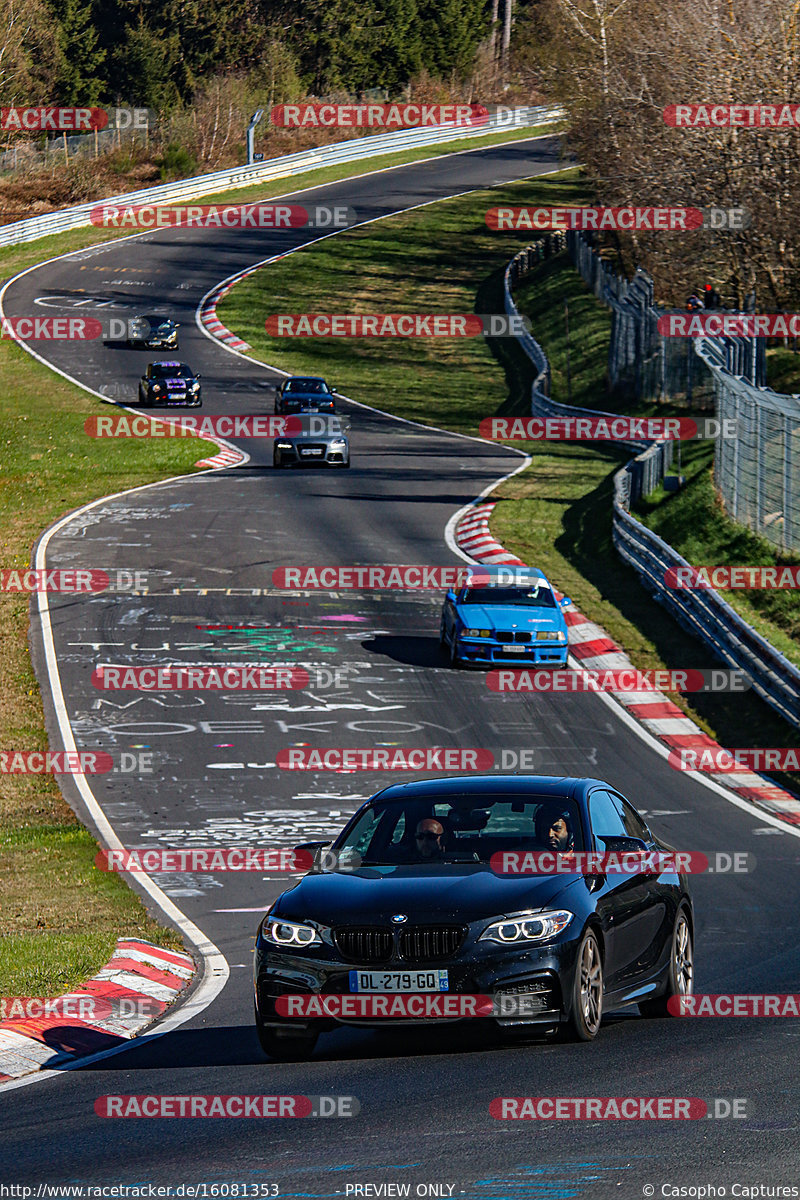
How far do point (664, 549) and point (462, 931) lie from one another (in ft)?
66.8

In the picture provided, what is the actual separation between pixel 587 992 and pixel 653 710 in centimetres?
1410

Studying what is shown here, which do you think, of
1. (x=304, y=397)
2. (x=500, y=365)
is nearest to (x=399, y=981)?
(x=304, y=397)

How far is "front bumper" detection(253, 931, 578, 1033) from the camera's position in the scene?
8.09 m

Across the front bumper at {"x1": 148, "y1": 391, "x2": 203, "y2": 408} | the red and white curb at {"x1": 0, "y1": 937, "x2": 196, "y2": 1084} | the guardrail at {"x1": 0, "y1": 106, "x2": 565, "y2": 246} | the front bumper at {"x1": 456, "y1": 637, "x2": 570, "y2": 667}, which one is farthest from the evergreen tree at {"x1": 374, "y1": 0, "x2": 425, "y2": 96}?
the red and white curb at {"x1": 0, "y1": 937, "x2": 196, "y2": 1084}

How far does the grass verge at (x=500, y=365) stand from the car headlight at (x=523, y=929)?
11.7m

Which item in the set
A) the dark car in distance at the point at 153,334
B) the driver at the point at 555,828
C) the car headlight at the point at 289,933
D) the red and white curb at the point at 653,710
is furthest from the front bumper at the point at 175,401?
the car headlight at the point at 289,933

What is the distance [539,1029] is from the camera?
8172 mm

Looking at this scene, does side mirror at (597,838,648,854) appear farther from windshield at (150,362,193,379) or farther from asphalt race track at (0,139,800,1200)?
windshield at (150,362,193,379)

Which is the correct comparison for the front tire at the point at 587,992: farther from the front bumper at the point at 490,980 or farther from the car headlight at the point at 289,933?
the car headlight at the point at 289,933

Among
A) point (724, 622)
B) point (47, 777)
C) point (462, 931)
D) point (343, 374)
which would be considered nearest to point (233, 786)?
point (47, 777)

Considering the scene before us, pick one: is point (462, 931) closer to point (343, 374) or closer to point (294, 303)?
point (343, 374)

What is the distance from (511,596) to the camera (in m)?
25.0

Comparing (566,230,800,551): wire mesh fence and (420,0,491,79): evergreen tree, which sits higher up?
(420,0,491,79): evergreen tree

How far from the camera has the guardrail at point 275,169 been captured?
76938mm
